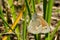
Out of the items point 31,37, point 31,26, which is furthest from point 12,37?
point 31,26

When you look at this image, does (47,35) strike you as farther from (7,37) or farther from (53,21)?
(53,21)

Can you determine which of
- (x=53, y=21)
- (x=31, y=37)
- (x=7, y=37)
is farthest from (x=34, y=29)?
(x=53, y=21)

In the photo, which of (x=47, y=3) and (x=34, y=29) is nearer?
(x=34, y=29)

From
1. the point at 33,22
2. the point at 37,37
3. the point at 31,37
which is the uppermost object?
the point at 33,22

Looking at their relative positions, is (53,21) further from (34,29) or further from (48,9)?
(34,29)

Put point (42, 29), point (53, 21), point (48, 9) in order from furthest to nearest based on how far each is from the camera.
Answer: point (53, 21) → point (48, 9) → point (42, 29)

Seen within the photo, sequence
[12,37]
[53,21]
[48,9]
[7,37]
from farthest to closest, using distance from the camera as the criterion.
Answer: [53,21], [12,37], [7,37], [48,9]

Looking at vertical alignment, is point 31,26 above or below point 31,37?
above

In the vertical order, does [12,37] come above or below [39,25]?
below

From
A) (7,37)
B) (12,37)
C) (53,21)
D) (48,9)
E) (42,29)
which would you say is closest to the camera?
(42,29)
